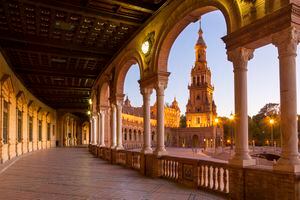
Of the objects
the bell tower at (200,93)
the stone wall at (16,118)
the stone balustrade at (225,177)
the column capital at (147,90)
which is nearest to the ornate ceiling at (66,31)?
the stone wall at (16,118)

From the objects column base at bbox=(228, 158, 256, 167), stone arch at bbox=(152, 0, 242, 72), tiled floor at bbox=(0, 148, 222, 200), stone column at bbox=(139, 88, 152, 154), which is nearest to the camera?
column base at bbox=(228, 158, 256, 167)

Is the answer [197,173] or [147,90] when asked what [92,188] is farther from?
[147,90]

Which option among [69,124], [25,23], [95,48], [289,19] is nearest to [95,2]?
[25,23]

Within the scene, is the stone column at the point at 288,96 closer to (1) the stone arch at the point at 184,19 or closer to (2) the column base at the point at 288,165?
(2) the column base at the point at 288,165

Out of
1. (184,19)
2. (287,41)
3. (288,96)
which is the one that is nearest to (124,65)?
(184,19)

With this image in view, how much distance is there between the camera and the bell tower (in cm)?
8788

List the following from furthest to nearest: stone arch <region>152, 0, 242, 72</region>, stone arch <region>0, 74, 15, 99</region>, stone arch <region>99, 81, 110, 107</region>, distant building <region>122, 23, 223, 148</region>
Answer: distant building <region>122, 23, 223, 148</region>
stone arch <region>99, 81, 110, 107</region>
stone arch <region>0, 74, 15, 99</region>
stone arch <region>152, 0, 242, 72</region>

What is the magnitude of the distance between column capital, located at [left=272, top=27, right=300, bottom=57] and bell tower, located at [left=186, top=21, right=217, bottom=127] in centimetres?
8162

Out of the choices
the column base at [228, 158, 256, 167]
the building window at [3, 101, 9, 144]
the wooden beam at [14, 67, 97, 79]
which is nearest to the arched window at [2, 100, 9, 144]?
the building window at [3, 101, 9, 144]

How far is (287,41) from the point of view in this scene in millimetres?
6637

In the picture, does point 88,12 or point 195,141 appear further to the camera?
point 195,141

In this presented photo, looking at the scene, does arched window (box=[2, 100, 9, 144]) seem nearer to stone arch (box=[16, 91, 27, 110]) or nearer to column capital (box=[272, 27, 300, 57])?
stone arch (box=[16, 91, 27, 110])

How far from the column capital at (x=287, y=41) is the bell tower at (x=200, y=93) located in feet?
268

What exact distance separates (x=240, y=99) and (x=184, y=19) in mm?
3768
